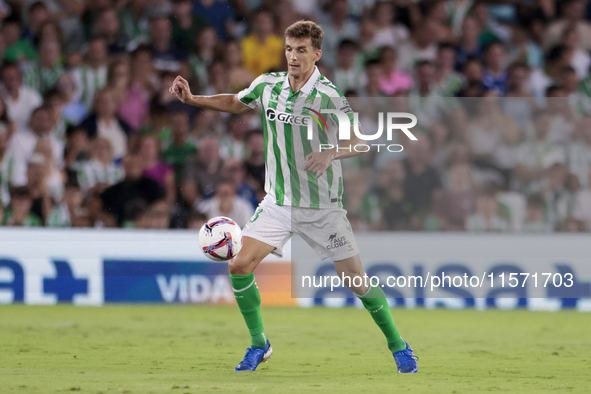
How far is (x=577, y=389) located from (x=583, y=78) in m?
7.51

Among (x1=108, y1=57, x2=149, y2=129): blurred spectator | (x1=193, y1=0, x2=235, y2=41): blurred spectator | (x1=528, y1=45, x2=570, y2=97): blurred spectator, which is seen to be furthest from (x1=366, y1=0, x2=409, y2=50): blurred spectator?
(x1=108, y1=57, x2=149, y2=129): blurred spectator

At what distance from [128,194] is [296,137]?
4554mm

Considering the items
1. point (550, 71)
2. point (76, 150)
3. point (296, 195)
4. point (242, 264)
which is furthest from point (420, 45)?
point (242, 264)

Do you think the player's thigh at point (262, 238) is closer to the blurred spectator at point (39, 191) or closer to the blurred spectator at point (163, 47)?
the blurred spectator at point (39, 191)

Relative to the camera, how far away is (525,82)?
438 inches

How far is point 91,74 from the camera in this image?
10867 mm

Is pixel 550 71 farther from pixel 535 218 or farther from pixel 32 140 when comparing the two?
pixel 32 140

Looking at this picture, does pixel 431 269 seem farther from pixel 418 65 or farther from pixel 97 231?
pixel 97 231

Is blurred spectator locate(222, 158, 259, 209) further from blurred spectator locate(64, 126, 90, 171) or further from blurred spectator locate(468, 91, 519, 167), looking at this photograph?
blurred spectator locate(468, 91, 519, 167)

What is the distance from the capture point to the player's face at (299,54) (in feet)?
17.4

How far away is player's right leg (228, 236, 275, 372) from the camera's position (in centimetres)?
539

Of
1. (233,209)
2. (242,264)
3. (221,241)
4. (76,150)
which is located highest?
(76,150)

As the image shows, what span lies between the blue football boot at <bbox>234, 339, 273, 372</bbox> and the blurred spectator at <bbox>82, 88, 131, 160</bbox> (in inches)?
200

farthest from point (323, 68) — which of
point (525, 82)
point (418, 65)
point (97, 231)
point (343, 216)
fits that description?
point (343, 216)
